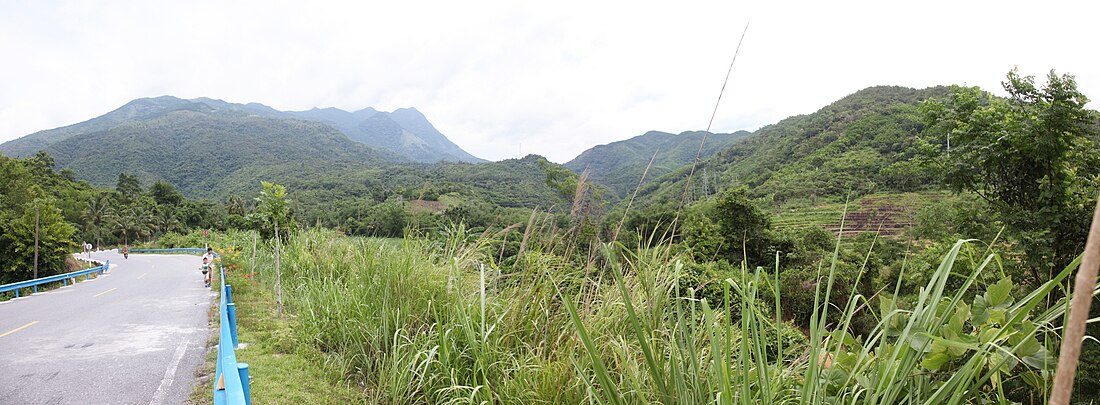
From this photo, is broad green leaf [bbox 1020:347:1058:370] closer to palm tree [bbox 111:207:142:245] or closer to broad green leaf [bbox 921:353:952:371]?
broad green leaf [bbox 921:353:952:371]

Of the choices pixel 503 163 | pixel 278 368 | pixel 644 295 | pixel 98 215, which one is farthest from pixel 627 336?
pixel 98 215

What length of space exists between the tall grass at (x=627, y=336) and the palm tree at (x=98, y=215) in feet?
214

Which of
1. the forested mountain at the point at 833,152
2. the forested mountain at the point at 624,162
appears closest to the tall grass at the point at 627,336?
the forested mountain at the point at 624,162

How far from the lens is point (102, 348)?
6.88 meters

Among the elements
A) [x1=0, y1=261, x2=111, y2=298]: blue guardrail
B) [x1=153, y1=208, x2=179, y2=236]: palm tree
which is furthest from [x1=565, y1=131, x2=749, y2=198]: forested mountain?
[x1=153, y1=208, x2=179, y2=236]: palm tree

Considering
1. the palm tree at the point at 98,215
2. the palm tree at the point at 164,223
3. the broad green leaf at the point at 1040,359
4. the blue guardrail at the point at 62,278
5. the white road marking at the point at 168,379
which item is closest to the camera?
the broad green leaf at the point at 1040,359

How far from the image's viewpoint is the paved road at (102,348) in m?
5.10

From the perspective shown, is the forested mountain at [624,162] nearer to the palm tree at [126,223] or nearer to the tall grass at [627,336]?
the tall grass at [627,336]

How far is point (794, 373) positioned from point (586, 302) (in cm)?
132

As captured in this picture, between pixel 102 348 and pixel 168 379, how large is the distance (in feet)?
7.93

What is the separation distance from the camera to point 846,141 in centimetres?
6562

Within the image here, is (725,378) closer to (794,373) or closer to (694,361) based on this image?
(694,361)

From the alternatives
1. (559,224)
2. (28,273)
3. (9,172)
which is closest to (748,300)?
(559,224)

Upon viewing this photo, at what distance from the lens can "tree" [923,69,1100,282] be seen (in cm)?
1017
